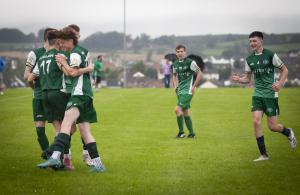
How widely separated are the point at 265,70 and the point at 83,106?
387 centimetres

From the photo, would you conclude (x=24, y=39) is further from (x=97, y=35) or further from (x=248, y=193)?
(x=248, y=193)

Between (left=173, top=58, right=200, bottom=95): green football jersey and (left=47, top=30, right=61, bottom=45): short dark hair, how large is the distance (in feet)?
20.8

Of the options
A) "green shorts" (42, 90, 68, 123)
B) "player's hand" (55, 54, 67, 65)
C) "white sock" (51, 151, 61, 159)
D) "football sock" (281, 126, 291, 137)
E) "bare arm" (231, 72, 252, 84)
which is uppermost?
"player's hand" (55, 54, 67, 65)

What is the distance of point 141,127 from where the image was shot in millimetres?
19422

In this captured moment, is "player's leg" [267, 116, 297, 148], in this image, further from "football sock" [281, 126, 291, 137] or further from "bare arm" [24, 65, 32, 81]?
"bare arm" [24, 65, 32, 81]

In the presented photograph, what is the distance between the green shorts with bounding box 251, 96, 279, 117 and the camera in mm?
12562

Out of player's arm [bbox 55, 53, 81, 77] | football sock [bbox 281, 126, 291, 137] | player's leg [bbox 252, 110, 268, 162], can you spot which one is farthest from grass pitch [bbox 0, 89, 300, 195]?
player's arm [bbox 55, 53, 81, 77]

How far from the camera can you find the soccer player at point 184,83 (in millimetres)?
16828

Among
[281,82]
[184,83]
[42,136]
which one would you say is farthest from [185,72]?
[42,136]

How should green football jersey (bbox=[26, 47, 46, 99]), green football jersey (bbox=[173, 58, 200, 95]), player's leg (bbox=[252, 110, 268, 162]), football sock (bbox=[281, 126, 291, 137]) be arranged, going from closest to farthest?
green football jersey (bbox=[26, 47, 46, 99]) < player's leg (bbox=[252, 110, 268, 162]) < football sock (bbox=[281, 126, 291, 137]) < green football jersey (bbox=[173, 58, 200, 95])

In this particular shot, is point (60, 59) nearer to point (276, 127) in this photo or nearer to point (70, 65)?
point (70, 65)

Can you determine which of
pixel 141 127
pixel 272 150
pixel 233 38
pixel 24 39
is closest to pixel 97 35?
pixel 233 38

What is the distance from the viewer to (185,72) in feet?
55.8

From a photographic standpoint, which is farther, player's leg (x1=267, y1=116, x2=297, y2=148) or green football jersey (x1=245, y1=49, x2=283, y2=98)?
player's leg (x1=267, y1=116, x2=297, y2=148)
